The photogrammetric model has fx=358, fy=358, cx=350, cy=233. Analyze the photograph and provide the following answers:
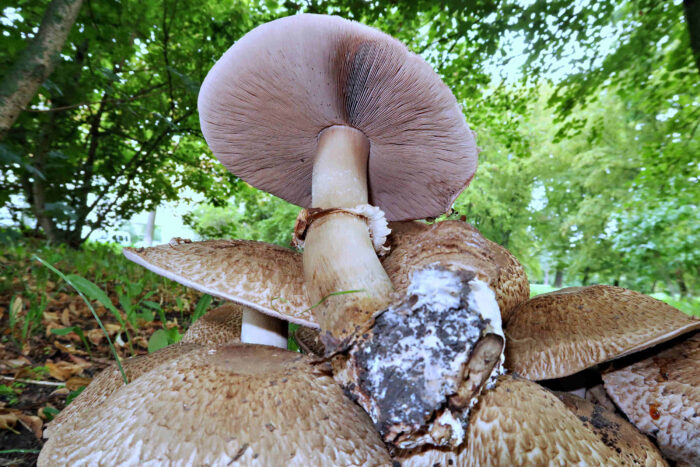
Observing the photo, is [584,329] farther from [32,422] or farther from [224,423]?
[32,422]

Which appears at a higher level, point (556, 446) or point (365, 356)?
point (365, 356)

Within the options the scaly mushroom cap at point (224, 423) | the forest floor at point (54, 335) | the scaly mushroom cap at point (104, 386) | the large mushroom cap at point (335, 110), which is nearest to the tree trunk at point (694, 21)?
the large mushroom cap at point (335, 110)

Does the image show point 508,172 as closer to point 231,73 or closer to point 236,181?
point 236,181

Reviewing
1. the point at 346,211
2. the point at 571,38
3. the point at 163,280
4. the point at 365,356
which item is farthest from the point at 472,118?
the point at 365,356

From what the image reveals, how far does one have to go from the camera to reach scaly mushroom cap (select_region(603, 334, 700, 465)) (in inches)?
43.4

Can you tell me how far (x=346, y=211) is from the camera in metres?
1.42

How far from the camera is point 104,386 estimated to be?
4.37ft

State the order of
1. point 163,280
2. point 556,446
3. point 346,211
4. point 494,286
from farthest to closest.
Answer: point 163,280 → point 346,211 → point 494,286 → point 556,446

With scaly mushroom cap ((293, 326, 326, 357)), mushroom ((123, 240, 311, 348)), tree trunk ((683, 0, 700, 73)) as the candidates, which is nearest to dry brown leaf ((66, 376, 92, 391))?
mushroom ((123, 240, 311, 348))

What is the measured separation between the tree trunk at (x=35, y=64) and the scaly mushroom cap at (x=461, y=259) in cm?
235

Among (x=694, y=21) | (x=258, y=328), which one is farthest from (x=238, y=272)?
(x=694, y=21)

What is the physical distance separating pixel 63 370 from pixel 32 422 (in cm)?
54

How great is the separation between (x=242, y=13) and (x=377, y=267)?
5004 millimetres

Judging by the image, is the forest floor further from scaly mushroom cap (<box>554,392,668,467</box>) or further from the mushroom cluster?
scaly mushroom cap (<box>554,392,668,467</box>)
